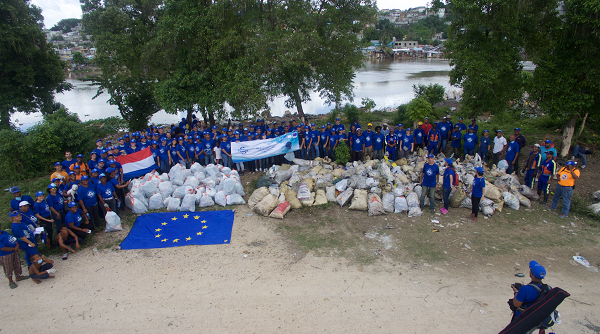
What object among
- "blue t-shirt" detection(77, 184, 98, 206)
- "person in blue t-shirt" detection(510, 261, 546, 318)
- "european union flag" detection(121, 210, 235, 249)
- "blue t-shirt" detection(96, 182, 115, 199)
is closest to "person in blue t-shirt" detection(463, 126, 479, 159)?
"person in blue t-shirt" detection(510, 261, 546, 318)

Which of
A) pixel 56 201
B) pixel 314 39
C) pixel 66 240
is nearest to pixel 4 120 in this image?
pixel 56 201

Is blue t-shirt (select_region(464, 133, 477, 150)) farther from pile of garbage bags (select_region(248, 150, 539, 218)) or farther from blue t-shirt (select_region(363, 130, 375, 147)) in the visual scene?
blue t-shirt (select_region(363, 130, 375, 147))

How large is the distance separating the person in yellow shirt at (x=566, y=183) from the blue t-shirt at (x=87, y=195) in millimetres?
10079

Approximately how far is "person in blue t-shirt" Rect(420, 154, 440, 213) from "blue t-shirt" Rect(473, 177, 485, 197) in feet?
2.57

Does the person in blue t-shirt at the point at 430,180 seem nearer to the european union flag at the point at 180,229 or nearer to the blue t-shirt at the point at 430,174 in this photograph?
the blue t-shirt at the point at 430,174

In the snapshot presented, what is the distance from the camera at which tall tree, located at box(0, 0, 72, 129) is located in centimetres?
1445

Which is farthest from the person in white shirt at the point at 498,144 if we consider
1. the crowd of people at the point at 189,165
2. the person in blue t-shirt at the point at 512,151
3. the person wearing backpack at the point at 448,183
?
the person wearing backpack at the point at 448,183

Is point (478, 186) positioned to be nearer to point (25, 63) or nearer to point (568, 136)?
point (568, 136)

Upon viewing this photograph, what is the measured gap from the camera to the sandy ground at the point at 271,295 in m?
4.55

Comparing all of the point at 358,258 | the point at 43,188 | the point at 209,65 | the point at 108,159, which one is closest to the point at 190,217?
the point at 108,159

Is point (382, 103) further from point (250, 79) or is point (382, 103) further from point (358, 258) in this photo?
point (358, 258)

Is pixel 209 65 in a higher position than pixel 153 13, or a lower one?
lower

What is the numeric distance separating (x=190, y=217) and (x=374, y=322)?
15.8ft

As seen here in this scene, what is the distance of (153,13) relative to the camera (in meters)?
14.1
